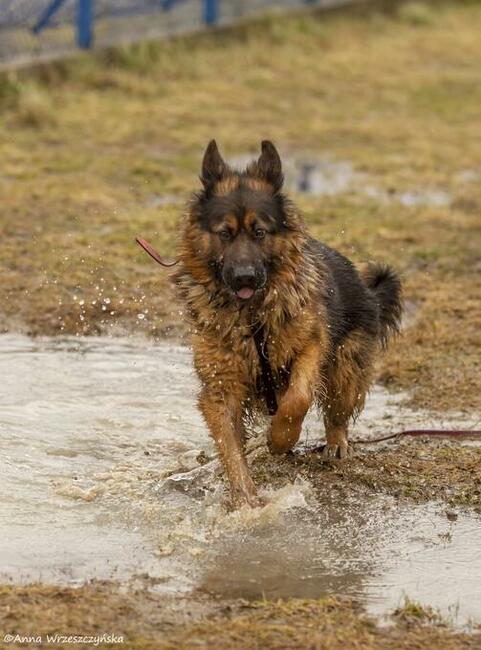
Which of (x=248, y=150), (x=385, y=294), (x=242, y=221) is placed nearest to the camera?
(x=242, y=221)

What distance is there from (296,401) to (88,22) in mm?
11583

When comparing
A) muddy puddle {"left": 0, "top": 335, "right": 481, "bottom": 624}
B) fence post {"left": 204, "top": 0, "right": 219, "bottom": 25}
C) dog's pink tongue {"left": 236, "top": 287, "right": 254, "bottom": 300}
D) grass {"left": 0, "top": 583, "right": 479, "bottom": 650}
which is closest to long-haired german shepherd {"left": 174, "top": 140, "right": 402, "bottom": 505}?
dog's pink tongue {"left": 236, "top": 287, "right": 254, "bottom": 300}

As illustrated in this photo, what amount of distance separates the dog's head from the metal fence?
9.75 metres

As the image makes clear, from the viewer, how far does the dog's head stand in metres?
6.11

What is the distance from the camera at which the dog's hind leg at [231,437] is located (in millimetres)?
6160

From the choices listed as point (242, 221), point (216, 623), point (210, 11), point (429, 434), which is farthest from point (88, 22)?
point (216, 623)

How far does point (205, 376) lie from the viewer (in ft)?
20.9

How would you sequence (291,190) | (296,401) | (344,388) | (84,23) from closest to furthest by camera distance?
(296,401) → (344,388) → (291,190) → (84,23)

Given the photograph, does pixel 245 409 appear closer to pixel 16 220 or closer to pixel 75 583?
pixel 75 583

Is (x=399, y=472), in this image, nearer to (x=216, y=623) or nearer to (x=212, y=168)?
(x=212, y=168)

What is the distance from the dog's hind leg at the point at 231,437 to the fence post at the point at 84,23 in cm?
1121

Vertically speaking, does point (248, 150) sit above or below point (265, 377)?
below

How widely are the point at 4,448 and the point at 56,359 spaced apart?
66.5 inches

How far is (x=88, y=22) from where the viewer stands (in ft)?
55.5
